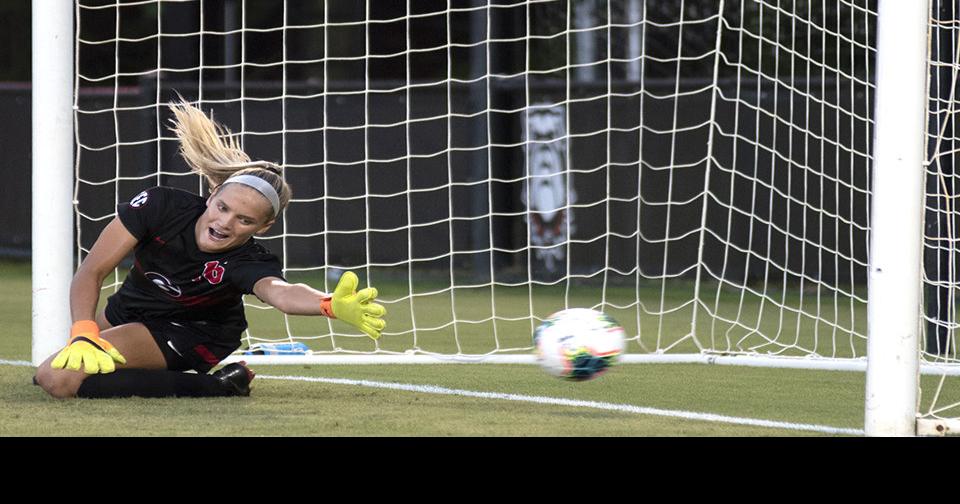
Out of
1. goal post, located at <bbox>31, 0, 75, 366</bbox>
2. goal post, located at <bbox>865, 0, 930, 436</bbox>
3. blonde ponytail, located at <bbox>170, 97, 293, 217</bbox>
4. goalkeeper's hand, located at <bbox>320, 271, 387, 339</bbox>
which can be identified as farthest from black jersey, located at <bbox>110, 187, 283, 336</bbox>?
goal post, located at <bbox>865, 0, 930, 436</bbox>

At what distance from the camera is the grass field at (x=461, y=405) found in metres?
4.33

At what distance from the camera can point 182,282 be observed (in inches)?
199

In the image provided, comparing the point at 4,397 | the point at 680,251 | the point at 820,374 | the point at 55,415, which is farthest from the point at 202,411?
the point at 680,251

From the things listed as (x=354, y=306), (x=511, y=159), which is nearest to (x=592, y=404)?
(x=354, y=306)

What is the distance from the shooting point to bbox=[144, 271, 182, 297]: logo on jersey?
5.07 meters

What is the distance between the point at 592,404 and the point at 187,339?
59.7 inches

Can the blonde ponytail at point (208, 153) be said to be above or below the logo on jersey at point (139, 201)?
above

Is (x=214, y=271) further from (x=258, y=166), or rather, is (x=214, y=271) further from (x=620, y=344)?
(x=620, y=344)

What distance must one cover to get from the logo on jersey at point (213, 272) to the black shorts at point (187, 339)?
0.89ft

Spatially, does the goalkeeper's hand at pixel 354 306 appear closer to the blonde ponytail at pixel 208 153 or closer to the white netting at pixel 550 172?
the blonde ponytail at pixel 208 153

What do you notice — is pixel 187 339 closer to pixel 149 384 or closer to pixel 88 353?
pixel 149 384

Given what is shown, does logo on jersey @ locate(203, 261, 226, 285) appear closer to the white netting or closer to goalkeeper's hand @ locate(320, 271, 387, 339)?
goalkeeper's hand @ locate(320, 271, 387, 339)

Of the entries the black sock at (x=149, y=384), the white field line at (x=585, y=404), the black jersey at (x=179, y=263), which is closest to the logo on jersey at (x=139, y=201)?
the black jersey at (x=179, y=263)

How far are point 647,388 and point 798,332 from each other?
2.76m
